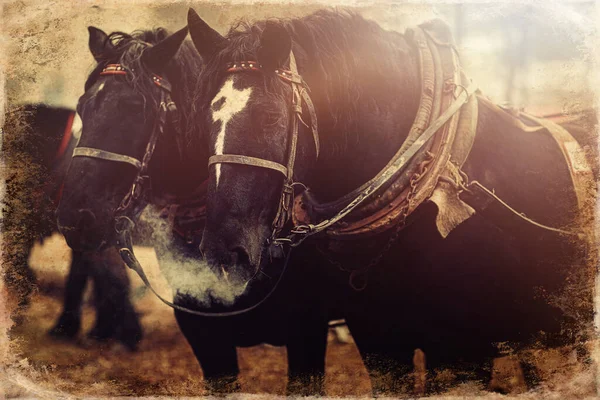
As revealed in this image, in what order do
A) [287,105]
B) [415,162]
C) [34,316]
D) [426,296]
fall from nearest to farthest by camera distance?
1. [287,105]
2. [415,162]
3. [426,296]
4. [34,316]

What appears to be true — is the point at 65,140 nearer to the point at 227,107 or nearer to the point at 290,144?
the point at 227,107

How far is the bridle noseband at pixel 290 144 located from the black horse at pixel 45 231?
2.80ft

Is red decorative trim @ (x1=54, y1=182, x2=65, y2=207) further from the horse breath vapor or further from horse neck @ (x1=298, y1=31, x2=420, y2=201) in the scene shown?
horse neck @ (x1=298, y1=31, x2=420, y2=201)

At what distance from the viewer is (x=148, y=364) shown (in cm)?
194

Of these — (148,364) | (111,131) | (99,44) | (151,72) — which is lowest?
(148,364)

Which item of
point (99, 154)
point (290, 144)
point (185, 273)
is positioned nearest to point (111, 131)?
point (99, 154)

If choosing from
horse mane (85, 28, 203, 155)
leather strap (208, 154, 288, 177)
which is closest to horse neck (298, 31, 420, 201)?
leather strap (208, 154, 288, 177)

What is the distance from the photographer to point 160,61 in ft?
6.15

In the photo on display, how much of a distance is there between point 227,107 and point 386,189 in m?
0.66

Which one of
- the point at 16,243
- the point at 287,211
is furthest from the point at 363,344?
the point at 16,243

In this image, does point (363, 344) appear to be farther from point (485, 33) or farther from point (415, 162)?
point (485, 33)

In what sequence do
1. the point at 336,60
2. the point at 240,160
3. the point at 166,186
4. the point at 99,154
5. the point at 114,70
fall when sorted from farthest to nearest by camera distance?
the point at 166,186, the point at 114,70, the point at 99,154, the point at 336,60, the point at 240,160

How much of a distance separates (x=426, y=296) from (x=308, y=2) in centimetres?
140

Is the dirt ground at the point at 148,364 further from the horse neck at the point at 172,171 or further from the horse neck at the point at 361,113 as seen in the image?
the horse neck at the point at 361,113
